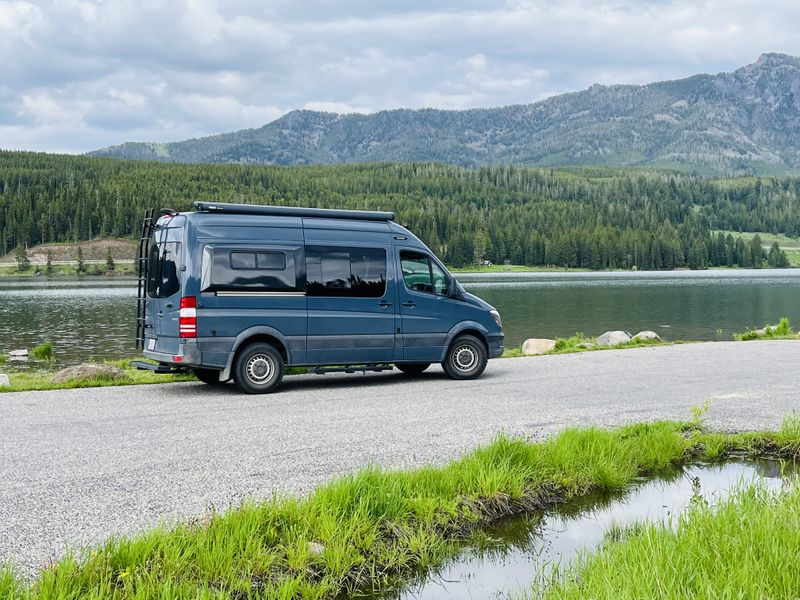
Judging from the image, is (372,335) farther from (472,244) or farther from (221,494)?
(472,244)

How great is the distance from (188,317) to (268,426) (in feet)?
12.5

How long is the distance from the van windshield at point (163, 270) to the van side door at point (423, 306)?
174 inches

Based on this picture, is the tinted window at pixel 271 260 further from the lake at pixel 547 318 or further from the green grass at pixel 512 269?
the green grass at pixel 512 269

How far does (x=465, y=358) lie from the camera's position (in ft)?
53.8

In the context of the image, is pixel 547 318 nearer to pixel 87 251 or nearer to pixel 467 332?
pixel 467 332

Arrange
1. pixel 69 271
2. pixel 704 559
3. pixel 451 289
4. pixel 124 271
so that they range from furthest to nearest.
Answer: pixel 69 271
pixel 124 271
pixel 451 289
pixel 704 559

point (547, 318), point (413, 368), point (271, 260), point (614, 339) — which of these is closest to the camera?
point (271, 260)

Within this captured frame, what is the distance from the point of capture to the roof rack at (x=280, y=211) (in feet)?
46.3

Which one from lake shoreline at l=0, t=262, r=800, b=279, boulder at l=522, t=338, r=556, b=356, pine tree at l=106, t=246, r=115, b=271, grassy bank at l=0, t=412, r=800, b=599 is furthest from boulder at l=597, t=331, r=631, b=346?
pine tree at l=106, t=246, r=115, b=271

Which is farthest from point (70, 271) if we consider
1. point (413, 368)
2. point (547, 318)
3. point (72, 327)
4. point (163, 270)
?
point (163, 270)

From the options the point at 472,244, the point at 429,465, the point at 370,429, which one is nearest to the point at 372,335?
the point at 370,429

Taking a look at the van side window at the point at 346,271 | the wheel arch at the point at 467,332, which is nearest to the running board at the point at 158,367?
the van side window at the point at 346,271

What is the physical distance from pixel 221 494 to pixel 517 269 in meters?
184

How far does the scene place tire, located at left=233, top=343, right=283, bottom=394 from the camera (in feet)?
45.6
